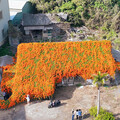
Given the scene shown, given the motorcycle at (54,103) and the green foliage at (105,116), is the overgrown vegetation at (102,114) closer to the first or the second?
the green foliage at (105,116)

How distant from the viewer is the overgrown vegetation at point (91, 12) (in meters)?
39.1

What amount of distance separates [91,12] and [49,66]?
24585 mm

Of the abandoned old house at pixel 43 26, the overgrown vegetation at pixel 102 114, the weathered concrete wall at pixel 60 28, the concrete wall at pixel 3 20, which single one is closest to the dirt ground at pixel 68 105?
the overgrown vegetation at pixel 102 114

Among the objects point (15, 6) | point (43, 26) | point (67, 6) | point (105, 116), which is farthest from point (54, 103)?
point (15, 6)

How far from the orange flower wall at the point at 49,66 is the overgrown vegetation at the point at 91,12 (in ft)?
48.4

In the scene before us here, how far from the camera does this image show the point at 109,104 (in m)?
20.1

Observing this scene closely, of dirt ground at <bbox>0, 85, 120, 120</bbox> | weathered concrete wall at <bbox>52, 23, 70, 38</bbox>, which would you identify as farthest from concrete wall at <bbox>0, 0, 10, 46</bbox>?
dirt ground at <bbox>0, 85, 120, 120</bbox>

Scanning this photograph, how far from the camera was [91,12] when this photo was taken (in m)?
42.2

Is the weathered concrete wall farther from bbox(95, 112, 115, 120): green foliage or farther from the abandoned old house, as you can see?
bbox(95, 112, 115, 120): green foliage

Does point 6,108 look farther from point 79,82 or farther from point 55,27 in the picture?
point 55,27

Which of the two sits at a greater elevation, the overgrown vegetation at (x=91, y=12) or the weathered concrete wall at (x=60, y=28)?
the overgrown vegetation at (x=91, y=12)

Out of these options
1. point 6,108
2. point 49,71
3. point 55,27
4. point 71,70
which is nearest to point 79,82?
point 71,70

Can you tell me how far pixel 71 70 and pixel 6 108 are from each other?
841cm

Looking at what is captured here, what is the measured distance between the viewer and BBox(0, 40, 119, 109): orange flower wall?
2070 cm
